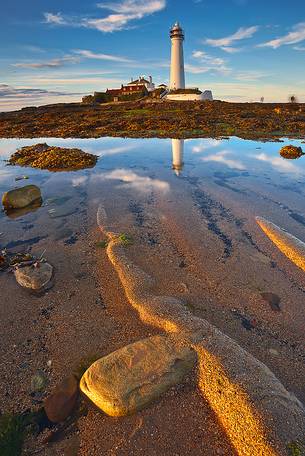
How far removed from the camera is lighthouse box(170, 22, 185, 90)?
7750cm

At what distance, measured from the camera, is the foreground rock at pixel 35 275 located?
668 cm

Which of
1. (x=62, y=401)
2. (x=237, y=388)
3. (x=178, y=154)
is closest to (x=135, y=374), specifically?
(x=62, y=401)

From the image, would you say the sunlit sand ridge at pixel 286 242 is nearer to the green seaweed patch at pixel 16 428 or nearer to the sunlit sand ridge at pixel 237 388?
the sunlit sand ridge at pixel 237 388

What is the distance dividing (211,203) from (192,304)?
6595 millimetres

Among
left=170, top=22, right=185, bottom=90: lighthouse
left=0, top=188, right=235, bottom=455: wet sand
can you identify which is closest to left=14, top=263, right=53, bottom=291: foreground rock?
left=0, top=188, right=235, bottom=455: wet sand

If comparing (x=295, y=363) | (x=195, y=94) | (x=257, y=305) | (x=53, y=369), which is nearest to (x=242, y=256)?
(x=257, y=305)

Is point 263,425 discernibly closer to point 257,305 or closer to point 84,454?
point 84,454

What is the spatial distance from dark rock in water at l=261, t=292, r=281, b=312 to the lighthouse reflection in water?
11112 millimetres

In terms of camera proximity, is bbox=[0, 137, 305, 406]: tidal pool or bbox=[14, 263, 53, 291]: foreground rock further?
bbox=[14, 263, 53, 291]: foreground rock

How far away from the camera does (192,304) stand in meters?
5.90

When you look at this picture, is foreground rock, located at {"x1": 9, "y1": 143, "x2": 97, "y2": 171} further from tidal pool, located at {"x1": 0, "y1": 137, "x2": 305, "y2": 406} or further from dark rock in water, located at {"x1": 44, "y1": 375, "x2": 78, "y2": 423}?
dark rock in water, located at {"x1": 44, "y1": 375, "x2": 78, "y2": 423}

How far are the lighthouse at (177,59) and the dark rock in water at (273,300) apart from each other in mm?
81348

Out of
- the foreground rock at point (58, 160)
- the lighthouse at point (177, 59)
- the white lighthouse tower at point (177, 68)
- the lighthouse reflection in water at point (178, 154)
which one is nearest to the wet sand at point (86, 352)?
the lighthouse reflection in water at point (178, 154)

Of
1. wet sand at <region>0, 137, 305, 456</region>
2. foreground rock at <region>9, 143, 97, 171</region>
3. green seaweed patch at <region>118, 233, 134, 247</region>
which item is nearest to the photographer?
wet sand at <region>0, 137, 305, 456</region>
